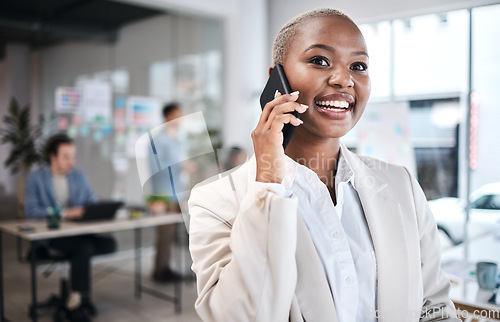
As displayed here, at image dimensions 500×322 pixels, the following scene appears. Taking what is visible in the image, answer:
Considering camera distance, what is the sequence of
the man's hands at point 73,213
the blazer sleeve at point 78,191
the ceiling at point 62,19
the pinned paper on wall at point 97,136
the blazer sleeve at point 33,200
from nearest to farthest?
1. the man's hands at point 73,213
2. the blazer sleeve at point 33,200
3. the blazer sleeve at point 78,191
4. the ceiling at point 62,19
5. the pinned paper on wall at point 97,136

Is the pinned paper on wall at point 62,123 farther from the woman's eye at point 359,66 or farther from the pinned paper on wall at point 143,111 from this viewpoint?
the woman's eye at point 359,66

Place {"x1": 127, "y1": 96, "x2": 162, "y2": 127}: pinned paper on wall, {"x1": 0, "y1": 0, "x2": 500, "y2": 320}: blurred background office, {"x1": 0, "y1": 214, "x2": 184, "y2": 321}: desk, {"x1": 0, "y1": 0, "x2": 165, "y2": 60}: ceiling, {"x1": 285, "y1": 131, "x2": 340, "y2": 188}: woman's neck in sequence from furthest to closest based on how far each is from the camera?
{"x1": 127, "y1": 96, "x2": 162, "y2": 127}: pinned paper on wall
{"x1": 0, "y1": 0, "x2": 165, "y2": 60}: ceiling
{"x1": 0, "y1": 214, "x2": 184, "y2": 321}: desk
{"x1": 0, "y1": 0, "x2": 500, "y2": 320}: blurred background office
{"x1": 285, "y1": 131, "x2": 340, "y2": 188}: woman's neck

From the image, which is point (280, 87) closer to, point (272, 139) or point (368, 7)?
point (272, 139)

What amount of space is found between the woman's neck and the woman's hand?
0.53 feet

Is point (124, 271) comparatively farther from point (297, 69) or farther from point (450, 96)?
point (297, 69)


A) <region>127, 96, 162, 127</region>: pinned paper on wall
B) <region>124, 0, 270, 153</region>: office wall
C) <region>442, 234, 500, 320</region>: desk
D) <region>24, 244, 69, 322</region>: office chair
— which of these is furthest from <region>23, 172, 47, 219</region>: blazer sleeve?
<region>442, 234, 500, 320</region>: desk

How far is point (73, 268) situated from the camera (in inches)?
139

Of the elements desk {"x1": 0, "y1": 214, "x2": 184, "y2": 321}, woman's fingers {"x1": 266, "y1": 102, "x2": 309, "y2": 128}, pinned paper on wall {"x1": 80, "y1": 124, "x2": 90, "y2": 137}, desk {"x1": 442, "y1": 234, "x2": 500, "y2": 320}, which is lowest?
desk {"x1": 0, "y1": 214, "x2": 184, "y2": 321}

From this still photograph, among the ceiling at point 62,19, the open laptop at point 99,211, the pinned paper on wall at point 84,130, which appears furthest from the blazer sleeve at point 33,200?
the ceiling at point 62,19

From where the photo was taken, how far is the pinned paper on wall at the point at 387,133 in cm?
241

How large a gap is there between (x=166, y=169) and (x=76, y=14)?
15.5 feet

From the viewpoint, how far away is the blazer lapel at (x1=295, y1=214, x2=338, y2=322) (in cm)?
84

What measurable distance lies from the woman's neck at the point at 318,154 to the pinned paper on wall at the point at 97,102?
475 cm

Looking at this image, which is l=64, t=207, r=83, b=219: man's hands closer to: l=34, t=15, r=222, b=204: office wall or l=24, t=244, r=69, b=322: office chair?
l=24, t=244, r=69, b=322: office chair
